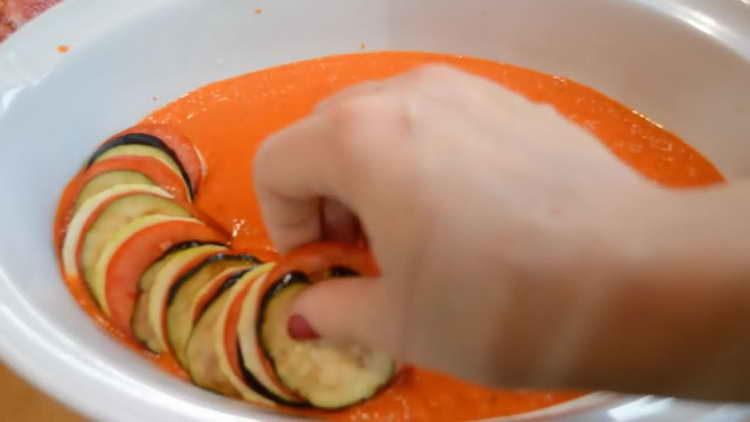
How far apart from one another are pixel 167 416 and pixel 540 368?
430mm

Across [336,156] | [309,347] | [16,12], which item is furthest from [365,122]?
[16,12]

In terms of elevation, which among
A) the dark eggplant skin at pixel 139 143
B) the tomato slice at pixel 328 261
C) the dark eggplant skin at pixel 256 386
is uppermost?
the tomato slice at pixel 328 261

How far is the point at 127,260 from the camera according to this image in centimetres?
101

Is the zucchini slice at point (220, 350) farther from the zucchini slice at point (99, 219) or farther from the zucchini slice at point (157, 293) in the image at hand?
the zucchini slice at point (99, 219)

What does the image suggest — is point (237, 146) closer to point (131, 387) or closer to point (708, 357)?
point (131, 387)

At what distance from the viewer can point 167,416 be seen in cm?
76

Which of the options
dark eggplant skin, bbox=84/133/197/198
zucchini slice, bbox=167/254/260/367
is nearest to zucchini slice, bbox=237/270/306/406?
zucchini slice, bbox=167/254/260/367

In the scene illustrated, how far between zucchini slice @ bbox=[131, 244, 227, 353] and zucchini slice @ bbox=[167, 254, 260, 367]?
10 millimetres

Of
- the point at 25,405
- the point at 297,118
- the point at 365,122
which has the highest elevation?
the point at 365,122

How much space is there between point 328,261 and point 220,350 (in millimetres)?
198

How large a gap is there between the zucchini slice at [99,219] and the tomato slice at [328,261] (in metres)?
0.38

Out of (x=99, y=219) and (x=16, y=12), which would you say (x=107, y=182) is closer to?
(x=99, y=219)

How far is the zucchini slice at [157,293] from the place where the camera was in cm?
97

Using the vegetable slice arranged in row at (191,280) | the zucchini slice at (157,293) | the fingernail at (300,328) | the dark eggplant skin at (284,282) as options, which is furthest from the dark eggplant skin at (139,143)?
the fingernail at (300,328)
